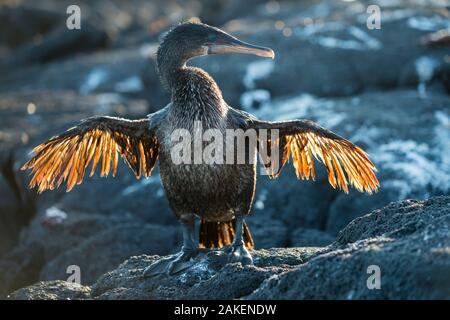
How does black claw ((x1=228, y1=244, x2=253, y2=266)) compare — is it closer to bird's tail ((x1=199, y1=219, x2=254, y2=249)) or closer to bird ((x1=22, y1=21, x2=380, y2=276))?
bird ((x1=22, y1=21, x2=380, y2=276))

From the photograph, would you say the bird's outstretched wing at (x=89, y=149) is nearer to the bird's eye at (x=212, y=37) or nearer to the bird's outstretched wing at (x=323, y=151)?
the bird's eye at (x=212, y=37)

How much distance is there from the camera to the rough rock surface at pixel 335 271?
180 inches

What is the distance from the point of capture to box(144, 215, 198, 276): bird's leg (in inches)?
245

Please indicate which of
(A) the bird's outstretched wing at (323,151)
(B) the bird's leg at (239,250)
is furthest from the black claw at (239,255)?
(A) the bird's outstretched wing at (323,151)

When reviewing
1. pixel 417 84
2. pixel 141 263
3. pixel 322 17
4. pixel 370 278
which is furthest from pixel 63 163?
pixel 322 17

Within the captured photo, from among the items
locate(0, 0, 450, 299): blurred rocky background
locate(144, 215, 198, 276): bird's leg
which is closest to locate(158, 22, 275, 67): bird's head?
locate(144, 215, 198, 276): bird's leg

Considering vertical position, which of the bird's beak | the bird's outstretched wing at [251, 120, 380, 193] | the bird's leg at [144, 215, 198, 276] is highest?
the bird's beak

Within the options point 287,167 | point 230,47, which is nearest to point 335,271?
point 230,47

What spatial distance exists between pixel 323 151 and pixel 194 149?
1.17m

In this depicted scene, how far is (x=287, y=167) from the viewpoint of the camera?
991 centimetres

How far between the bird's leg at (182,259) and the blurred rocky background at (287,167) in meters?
0.22

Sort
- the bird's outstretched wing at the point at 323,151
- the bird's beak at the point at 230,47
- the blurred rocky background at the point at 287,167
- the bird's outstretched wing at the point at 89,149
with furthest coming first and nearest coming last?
the bird's beak at the point at 230,47, the bird's outstretched wing at the point at 89,149, the bird's outstretched wing at the point at 323,151, the blurred rocky background at the point at 287,167

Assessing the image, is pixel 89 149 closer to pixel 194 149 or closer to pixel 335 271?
pixel 194 149
